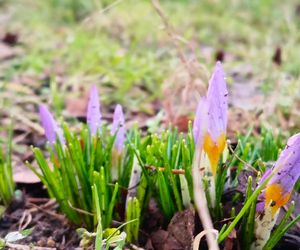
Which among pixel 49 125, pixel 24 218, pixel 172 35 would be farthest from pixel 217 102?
pixel 172 35

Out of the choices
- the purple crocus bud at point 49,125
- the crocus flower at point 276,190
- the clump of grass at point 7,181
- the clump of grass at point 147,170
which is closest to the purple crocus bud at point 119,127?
the clump of grass at point 147,170

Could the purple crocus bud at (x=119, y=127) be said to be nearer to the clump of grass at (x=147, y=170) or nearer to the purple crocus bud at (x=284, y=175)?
the clump of grass at (x=147, y=170)

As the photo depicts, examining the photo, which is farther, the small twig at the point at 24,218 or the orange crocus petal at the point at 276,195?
the small twig at the point at 24,218

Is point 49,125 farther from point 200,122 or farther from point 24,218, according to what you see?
point 200,122

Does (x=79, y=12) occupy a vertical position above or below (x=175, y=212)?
above

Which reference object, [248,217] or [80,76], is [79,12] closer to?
[80,76]

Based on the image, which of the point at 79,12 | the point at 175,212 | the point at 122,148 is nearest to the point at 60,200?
the point at 122,148

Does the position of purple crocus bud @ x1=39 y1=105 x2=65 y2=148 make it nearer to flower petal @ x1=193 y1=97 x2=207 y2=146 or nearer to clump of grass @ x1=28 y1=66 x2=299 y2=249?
clump of grass @ x1=28 y1=66 x2=299 y2=249
